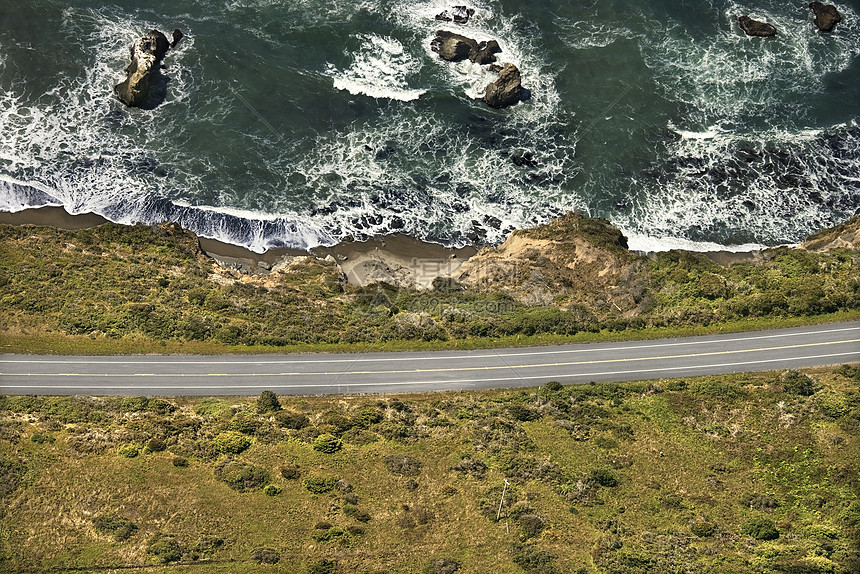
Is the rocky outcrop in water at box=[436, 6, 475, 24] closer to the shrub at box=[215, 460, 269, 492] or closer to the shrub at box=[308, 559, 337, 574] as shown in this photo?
the shrub at box=[215, 460, 269, 492]

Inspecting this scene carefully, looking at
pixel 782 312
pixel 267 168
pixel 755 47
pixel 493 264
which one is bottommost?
A: pixel 782 312

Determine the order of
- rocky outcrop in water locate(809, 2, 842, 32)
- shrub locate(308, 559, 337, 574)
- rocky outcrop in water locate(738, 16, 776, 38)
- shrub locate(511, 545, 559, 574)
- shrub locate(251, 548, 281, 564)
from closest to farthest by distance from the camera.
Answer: shrub locate(308, 559, 337, 574) < shrub locate(251, 548, 281, 564) < shrub locate(511, 545, 559, 574) < rocky outcrop in water locate(738, 16, 776, 38) < rocky outcrop in water locate(809, 2, 842, 32)

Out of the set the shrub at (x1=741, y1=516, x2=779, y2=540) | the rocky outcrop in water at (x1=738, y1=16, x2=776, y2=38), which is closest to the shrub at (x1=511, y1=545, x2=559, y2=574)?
the shrub at (x1=741, y1=516, x2=779, y2=540)

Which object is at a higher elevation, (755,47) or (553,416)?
(755,47)

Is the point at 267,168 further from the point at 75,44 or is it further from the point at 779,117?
the point at 779,117

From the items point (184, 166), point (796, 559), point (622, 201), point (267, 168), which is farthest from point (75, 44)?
point (796, 559)

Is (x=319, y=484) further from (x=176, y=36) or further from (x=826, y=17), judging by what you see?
(x=826, y=17)

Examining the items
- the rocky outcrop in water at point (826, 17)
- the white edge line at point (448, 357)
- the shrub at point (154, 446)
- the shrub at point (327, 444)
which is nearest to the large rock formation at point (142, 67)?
the white edge line at point (448, 357)
